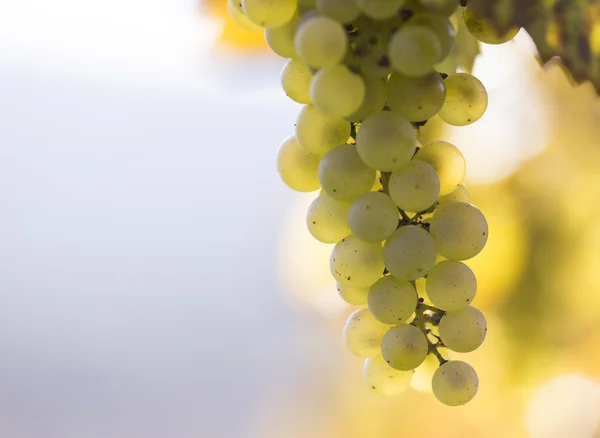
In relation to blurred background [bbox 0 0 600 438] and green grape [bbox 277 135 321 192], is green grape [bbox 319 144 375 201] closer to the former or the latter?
green grape [bbox 277 135 321 192]

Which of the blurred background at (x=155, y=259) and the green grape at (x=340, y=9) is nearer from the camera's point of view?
the green grape at (x=340, y=9)

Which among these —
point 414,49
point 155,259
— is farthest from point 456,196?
point 155,259

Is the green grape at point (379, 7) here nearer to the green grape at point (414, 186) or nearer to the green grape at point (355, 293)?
the green grape at point (414, 186)

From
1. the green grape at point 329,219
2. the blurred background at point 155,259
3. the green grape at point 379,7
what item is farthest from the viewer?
the blurred background at point 155,259

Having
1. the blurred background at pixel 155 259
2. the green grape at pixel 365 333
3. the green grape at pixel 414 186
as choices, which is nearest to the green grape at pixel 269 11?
the green grape at pixel 414 186

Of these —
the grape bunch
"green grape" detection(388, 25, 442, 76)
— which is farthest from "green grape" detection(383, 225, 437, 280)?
"green grape" detection(388, 25, 442, 76)

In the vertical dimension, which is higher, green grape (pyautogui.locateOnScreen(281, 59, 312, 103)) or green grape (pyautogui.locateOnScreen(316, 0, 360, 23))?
green grape (pyautogui.locateOnScreen(281, 59, 312, 103))

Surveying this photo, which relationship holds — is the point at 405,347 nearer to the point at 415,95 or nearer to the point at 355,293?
the point at 355,293
